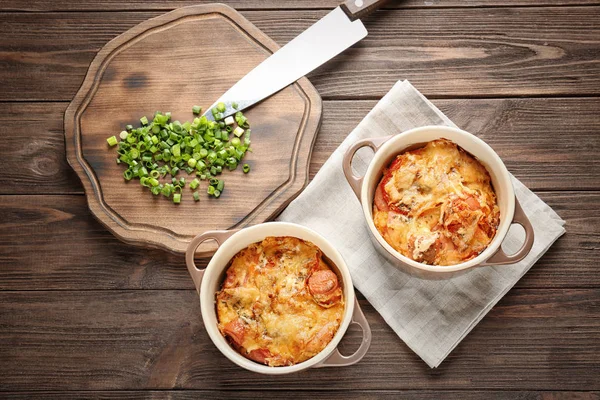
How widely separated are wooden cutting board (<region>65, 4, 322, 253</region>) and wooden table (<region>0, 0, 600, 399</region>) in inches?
4.8

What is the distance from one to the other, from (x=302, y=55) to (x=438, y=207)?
80cm

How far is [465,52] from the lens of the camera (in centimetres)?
230

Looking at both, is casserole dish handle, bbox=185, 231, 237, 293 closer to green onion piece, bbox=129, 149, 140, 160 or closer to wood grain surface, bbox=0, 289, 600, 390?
wood grain surface, bbox=0, 289, 600, 390

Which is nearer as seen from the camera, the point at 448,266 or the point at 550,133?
the point at 448,266

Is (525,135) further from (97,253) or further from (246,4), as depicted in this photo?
(97,253)

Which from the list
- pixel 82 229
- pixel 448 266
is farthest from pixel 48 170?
pixel 448 266

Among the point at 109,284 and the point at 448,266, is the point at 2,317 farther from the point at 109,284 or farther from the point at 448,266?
the point at 448,266

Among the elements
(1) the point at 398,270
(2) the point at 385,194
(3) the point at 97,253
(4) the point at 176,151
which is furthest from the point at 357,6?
(3) the point at 97,253

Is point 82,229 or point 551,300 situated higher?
point 82,229

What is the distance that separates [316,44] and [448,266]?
0.99 meters

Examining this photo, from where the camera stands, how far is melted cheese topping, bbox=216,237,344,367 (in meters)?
1.91

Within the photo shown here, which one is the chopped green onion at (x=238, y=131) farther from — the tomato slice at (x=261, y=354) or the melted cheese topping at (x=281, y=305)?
the tomato slice at (x=261, y=354)

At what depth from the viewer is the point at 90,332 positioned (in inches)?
89.0

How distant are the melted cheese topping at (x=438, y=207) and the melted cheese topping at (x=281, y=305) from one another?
0.27 metres
